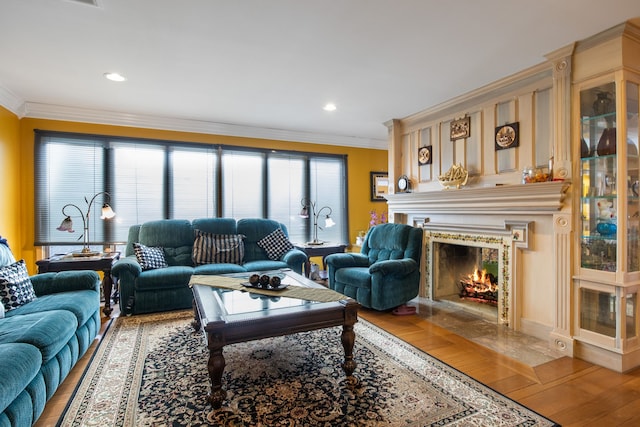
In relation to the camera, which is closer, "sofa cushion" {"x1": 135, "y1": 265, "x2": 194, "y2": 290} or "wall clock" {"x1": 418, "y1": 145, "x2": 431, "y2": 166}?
"sofa cushion" {"x1": 135, "y1": 265, "x2": 194, "y2": 290}

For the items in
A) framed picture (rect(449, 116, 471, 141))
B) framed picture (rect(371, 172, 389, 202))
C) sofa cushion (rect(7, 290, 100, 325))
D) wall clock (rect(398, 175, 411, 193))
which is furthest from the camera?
framed picture (rect(371, 172, 389, 202))

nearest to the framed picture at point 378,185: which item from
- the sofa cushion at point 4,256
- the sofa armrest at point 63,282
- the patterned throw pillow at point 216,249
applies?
the patterned throw pillow at point 216,249

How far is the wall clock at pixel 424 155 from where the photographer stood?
425cm

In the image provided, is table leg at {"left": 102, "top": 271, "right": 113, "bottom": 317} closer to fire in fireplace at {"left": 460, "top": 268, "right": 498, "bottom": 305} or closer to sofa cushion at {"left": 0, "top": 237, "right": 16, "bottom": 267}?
sofa cushion at {"left": 0, "top": 237, "right": 16, "bottom": 267}

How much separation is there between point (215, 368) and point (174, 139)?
3.84 metres

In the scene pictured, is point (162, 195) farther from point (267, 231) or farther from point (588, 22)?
point (588, 22)

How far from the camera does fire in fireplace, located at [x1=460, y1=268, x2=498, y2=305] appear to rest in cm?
388

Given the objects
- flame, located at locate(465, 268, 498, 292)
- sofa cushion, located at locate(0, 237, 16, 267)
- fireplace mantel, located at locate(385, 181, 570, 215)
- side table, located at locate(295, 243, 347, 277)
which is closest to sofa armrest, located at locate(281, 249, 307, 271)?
side table, located at locate(295, 243, 347, 277)

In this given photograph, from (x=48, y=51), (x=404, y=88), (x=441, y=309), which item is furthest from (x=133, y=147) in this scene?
(x=441, y=309)

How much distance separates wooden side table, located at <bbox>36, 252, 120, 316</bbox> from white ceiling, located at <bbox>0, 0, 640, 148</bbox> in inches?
73.6

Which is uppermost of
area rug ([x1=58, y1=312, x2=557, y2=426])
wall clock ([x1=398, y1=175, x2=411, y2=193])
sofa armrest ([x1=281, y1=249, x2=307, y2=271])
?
wall clock ([x1=398, y1=175, x2=411, y2=193])

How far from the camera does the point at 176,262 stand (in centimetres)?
428

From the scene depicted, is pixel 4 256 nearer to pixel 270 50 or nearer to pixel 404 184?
pixel 270 50

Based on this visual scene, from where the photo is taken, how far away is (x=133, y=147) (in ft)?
15.0
